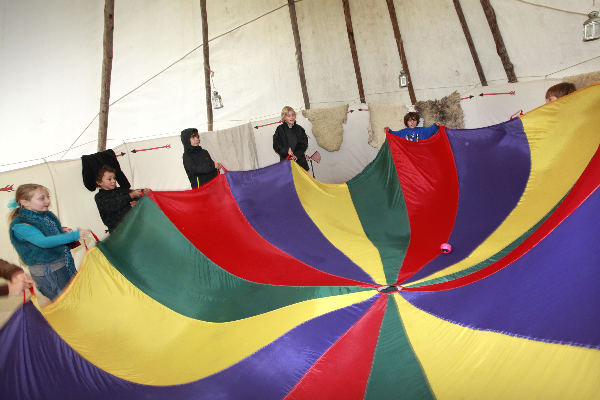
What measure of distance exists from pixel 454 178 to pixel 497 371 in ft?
5.78

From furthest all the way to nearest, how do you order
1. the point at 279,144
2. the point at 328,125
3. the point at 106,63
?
the point at 328,125, the point at 106,63, the point at 279,144

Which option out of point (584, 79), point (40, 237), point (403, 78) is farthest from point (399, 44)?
point (40, 237)

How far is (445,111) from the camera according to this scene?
677 cm

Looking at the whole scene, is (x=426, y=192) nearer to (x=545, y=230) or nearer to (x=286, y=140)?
(x=545, y=230)

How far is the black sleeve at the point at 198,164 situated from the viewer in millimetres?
4230

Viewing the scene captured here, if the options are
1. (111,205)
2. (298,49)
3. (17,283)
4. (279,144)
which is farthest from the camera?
(298,49)

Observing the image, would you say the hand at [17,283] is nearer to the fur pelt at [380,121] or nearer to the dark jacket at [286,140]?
the dark jacket at [286,140]

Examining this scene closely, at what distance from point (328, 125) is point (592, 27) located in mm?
3479

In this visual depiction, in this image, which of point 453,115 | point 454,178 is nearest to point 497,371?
point 454,178

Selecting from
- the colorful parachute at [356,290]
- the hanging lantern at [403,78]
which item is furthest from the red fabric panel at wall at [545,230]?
the hanging lantern at [403,78]

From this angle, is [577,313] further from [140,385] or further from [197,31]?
[197,31]

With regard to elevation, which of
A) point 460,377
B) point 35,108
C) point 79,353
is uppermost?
point 35,108

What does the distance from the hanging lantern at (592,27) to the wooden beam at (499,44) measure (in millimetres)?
1192

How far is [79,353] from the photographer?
1.69m
